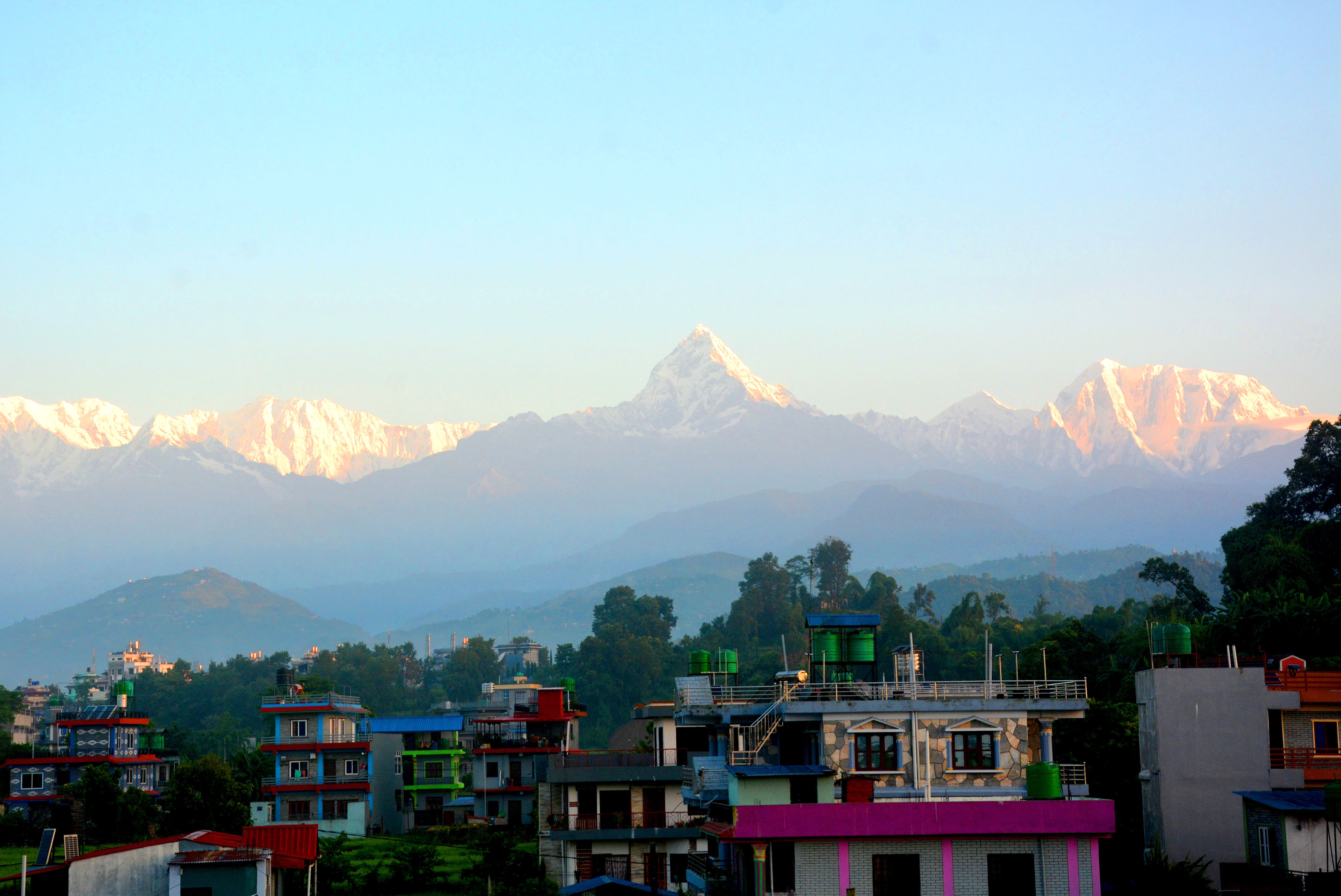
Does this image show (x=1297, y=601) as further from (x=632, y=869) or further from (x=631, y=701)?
(x=631, y=701)

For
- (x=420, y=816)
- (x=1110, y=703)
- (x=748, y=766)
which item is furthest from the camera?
(x=420, y=816)

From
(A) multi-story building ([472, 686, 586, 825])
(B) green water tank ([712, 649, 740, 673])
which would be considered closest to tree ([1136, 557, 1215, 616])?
(A) multi-story building ([472, 686, 586, 825])

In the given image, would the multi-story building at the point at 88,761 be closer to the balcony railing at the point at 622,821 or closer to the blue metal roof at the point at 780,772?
the balcony railing at the point at 622,821

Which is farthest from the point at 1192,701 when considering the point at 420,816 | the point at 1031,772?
the point at 420,816

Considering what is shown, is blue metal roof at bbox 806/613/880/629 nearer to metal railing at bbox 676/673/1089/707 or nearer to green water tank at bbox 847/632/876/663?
green water tank at bbox 847/632/876/663

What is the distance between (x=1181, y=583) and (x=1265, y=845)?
69195 millimetres

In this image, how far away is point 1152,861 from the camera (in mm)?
48812

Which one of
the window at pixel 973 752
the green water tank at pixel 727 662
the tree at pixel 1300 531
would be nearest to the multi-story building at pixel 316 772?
the green water tank at pixel 727 662

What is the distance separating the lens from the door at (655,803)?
55.8 m

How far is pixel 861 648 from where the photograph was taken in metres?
49.4

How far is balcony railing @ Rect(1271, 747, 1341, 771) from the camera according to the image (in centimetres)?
5144

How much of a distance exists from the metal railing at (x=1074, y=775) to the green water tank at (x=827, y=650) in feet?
28.3

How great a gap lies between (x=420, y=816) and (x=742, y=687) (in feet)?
155

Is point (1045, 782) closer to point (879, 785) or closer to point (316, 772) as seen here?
point (879, 785)
